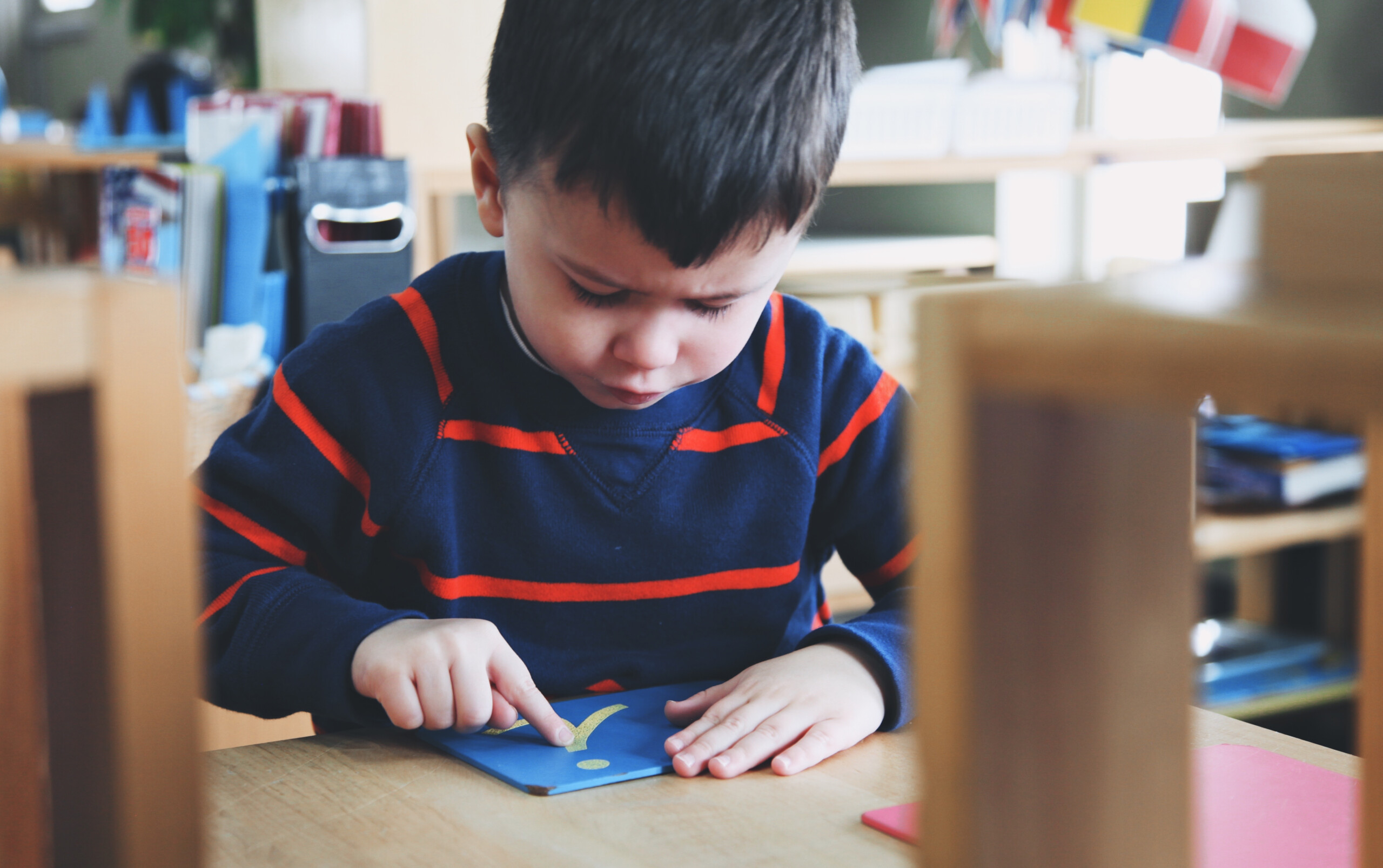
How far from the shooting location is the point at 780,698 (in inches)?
24.6

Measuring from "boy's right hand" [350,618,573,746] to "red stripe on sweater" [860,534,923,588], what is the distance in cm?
31

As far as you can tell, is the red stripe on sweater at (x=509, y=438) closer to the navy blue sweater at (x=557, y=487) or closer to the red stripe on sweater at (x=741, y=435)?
the navy blue sweater at (x=557, y=487)

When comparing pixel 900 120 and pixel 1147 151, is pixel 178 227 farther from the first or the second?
pixel 1147 151

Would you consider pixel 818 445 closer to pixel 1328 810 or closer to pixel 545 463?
pixel 545 463

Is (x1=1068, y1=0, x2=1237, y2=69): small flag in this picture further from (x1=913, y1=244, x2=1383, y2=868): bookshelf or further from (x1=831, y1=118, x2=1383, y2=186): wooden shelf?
(x1=913, y1=244, x2=1383, y2=868): bookshelf

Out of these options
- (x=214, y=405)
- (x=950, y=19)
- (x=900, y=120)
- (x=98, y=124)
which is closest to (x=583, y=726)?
(x=214, y=405)

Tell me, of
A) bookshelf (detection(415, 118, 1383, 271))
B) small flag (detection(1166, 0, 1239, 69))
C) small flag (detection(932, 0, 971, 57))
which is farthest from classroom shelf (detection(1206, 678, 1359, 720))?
small flag (detection(932, 0, 971, 57))

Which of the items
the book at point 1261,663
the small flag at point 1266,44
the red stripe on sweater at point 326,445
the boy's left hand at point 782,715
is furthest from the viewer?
the book at point 1261,663

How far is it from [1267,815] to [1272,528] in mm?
1464

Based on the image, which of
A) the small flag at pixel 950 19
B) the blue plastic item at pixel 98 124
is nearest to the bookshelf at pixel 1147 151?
the small flag at pixel 950 19

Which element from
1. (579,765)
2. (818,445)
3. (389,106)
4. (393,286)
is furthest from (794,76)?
(389,106)

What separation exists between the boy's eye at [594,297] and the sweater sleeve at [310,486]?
0.55 feet

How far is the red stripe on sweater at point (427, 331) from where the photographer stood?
0.80 m

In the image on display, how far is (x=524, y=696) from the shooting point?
0.60 metres
